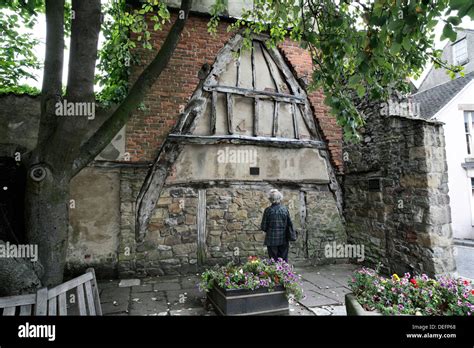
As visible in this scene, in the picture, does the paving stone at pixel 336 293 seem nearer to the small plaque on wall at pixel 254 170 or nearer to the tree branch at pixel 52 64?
the small plaque on wall at pixel 254 170

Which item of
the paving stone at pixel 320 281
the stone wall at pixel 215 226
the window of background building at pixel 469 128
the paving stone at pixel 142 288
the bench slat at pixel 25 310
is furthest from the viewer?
the window of background building at pixel 469 128

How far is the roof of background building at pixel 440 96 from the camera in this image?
1238cm

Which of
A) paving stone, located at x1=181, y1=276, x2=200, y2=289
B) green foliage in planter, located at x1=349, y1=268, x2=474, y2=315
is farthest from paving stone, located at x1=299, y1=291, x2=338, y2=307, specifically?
paving stone, located at x1=181, y1=276, x2=200, y2=289

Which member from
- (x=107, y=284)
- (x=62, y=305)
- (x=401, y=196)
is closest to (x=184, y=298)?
(x=107, y=284)

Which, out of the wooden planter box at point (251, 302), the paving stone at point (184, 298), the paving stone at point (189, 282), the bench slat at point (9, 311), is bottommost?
the paving stone at point (184, 298)

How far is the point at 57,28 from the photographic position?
3262mm

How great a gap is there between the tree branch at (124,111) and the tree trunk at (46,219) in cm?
30

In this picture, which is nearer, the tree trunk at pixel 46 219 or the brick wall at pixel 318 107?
the tree trunk at pixel 46 219

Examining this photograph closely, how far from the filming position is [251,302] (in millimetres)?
3684

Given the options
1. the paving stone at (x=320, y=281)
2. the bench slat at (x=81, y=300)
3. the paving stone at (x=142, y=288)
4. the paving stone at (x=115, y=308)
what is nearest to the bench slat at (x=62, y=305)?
the bench slat at (x=81, y=300)

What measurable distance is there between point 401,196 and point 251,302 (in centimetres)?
395

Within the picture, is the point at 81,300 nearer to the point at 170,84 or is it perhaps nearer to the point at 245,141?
the point at 245,141
